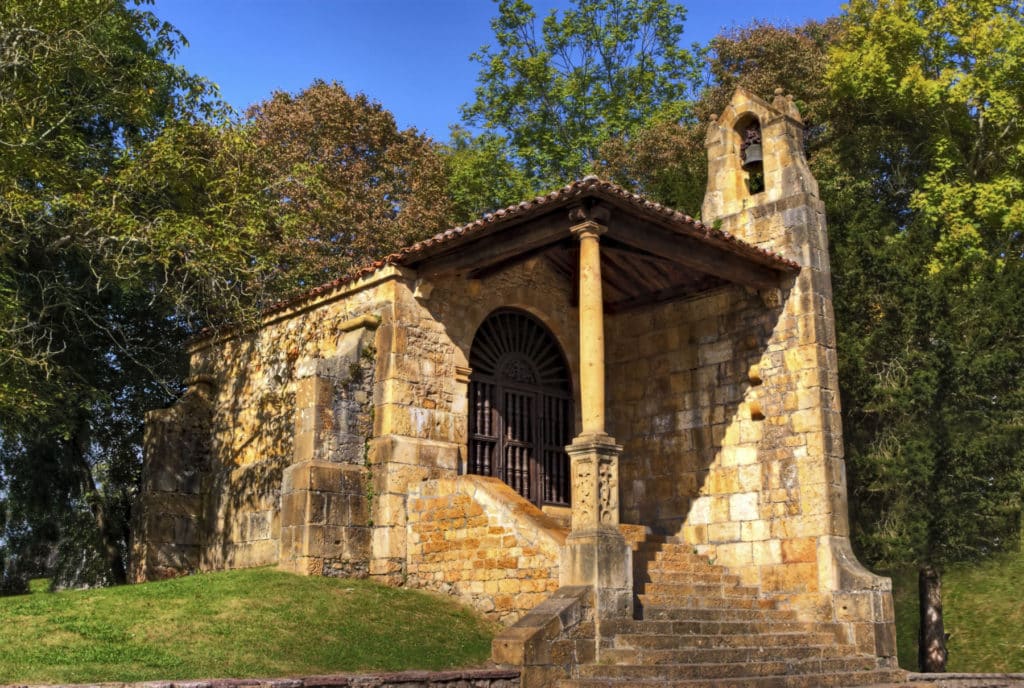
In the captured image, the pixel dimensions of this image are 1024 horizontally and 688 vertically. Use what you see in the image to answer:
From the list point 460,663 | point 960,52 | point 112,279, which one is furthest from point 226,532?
point 960,52

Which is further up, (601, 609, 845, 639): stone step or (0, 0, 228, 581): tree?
(0, 0, 228, 581): tree

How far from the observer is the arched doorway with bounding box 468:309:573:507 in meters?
14.6

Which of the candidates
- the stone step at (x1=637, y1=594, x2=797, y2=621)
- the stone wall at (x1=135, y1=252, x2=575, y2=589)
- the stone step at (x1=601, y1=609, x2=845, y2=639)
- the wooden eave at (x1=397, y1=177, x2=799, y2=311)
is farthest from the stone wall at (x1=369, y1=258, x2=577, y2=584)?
the stone step at (x1=601, y1=609, x2=845, y2=639)

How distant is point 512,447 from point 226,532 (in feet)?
15.1

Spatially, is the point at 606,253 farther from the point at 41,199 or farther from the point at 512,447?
the point at 41,199

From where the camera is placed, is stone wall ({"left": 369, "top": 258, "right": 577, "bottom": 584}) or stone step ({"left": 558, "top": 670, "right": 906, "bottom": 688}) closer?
stone step ({"left": 558, "top": 670, "right": 906, "bottom": 688})

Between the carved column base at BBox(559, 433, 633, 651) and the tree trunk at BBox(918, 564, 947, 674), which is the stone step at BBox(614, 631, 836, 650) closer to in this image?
the carved column base at BBox(559, 433, 633, 651)

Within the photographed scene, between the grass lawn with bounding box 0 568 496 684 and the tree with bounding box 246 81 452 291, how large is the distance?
467 inches

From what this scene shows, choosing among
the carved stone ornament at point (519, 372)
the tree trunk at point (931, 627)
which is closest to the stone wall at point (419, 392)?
the carved stone ornament at point (519, 372)

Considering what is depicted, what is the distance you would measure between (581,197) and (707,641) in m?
5.04

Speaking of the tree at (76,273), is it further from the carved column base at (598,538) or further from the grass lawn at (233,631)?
the carved column base at (598,538)

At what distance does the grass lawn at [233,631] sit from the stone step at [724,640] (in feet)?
5.08

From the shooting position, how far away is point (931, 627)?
685 inches

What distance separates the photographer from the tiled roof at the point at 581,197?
11.6 metres
